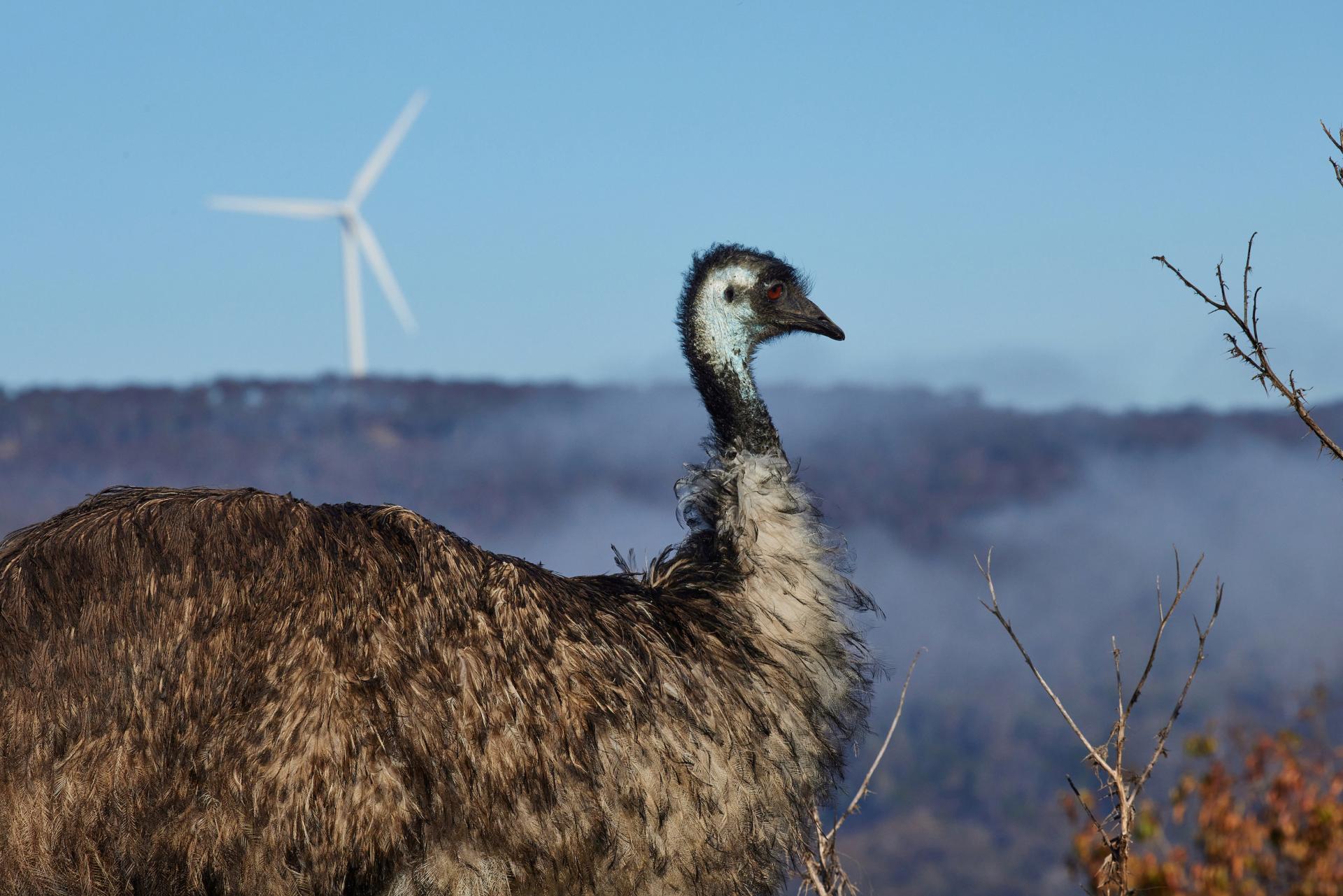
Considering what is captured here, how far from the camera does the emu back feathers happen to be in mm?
5086

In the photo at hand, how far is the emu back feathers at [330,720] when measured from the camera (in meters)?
5.09

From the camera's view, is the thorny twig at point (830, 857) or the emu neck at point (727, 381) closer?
the thorny twig at point (830, 857)

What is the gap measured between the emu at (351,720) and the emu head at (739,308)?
1.26 meters

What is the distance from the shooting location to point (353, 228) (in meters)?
32.6

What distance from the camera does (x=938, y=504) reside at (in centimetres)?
11050

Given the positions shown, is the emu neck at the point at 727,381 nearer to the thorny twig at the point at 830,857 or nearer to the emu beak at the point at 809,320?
the emu beak at the point at 809,320

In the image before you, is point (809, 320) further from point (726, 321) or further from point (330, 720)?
point (330, 720)

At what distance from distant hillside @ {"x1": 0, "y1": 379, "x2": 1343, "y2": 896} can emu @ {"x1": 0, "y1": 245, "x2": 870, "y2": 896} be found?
2609 inches

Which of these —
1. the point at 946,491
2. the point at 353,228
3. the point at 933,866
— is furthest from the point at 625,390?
the point at 353,228

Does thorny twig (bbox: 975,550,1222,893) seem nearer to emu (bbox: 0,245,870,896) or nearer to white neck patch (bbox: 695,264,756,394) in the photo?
emu (bbox: 0,245,870,896)

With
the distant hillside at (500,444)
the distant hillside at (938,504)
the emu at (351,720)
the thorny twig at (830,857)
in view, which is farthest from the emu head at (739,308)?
the distant hillside at (500,444)

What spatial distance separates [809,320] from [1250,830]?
388cm

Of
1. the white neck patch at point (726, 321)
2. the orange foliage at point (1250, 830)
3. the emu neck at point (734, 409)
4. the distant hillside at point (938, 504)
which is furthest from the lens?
the distant hillside at point (938, 504)

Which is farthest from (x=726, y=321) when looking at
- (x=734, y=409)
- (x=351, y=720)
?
(x=351, y=720)
